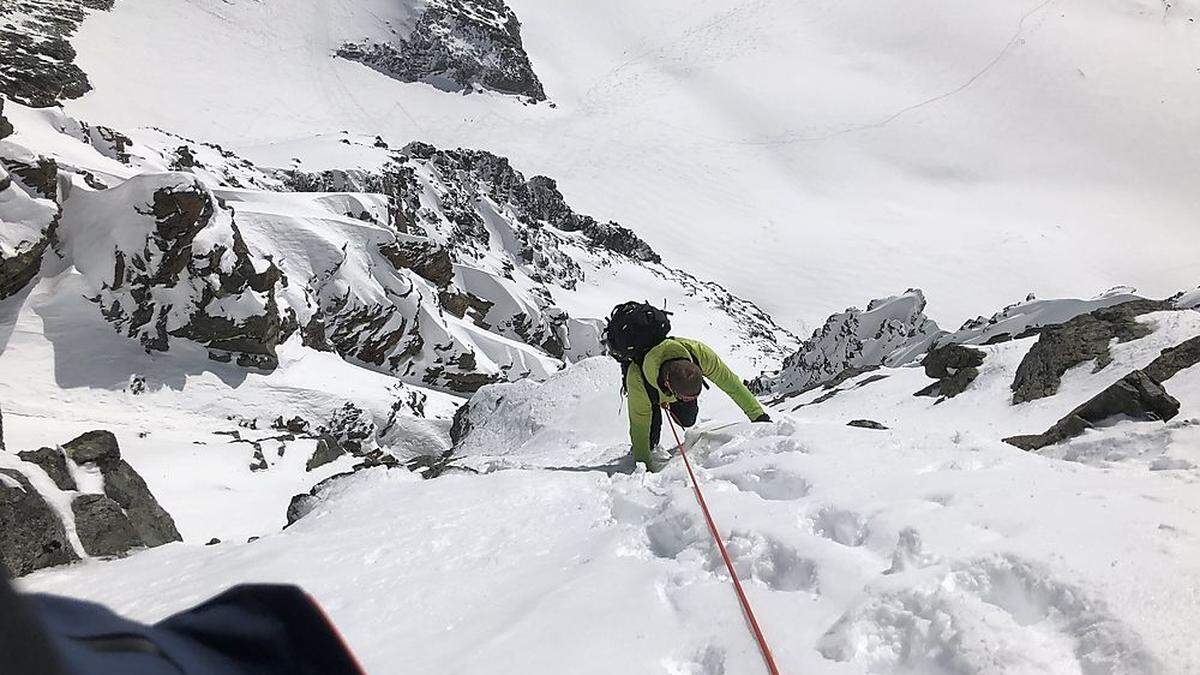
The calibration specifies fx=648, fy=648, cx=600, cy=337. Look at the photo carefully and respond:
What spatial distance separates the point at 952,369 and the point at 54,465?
1257 centimetres

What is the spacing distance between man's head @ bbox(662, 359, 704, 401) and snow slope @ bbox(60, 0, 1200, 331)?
3576 centimetres

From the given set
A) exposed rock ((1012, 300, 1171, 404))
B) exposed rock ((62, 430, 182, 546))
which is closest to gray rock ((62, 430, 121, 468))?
exposed rock ((62, 430, 182, 546))

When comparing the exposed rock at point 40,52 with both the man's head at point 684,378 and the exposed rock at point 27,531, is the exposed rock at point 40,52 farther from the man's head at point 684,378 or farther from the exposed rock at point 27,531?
the man's head at point 684,378

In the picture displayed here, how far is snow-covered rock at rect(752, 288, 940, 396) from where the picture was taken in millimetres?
25953

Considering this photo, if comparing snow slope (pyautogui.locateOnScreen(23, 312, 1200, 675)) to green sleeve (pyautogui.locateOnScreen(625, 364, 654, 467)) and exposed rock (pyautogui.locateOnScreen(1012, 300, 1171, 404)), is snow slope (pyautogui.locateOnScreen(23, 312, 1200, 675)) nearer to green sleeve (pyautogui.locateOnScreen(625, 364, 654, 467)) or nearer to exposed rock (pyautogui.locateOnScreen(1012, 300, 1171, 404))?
green sleeve (pyautogui.locateOnScreen(625, 364, 654, 467))

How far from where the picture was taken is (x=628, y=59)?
73.3 metres

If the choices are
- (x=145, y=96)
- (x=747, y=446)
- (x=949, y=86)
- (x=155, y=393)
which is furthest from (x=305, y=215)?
(x=949, y=86)

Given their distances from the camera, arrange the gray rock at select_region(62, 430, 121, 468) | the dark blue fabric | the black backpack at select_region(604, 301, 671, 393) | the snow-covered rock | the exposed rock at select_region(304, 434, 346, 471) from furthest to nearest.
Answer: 1. the snow-covered rock
2. the exposed rock at select_region(304, 434, 346, 471)
3. the gray rock at select_region(62, 430, 121, 468)
4. the black backpack at select_region(604, 301, 671, 393)
5. the dark blue fabric

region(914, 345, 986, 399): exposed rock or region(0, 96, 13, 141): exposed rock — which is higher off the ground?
region(914, 345, 986, 399): exposed rock

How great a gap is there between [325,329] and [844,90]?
192ft

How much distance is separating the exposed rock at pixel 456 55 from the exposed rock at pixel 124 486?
70.7m

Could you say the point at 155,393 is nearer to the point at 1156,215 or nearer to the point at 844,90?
the point at 1156,215

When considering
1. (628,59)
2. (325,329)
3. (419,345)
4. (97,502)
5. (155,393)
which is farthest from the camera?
(628,59)

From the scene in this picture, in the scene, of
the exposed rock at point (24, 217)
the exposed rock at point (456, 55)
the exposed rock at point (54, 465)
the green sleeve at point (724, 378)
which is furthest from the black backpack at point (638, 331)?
the exposed rock at point (456, 55)
